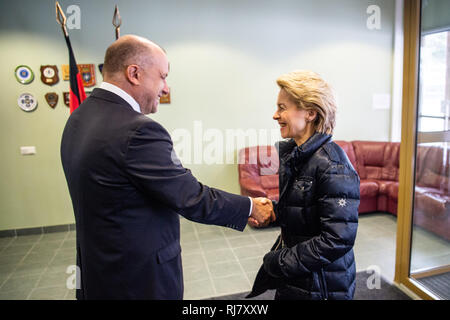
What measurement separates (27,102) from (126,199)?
3.39 metres

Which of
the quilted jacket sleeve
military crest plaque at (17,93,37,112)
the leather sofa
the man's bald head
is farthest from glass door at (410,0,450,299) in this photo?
military crest plaque at (17,93,37,112)

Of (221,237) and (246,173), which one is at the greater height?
(246,173)

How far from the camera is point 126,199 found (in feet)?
3.78

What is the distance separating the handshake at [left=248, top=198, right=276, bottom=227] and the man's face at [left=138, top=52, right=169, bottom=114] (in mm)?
682

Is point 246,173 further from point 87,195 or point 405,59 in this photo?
point 87,195

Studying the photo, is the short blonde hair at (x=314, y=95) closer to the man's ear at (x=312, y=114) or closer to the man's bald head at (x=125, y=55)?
the man's ear at (x=312, y=114)

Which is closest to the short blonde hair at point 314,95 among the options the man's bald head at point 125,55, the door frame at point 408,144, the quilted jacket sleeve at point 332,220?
the quilted jacket sleeve at point 332,220

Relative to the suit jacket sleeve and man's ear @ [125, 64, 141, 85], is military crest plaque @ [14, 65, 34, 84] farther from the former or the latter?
the suit jacket sleeve

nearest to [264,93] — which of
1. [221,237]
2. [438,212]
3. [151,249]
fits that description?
[221,237]

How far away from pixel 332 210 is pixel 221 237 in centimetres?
272

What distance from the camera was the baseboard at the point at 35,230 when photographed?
388cm

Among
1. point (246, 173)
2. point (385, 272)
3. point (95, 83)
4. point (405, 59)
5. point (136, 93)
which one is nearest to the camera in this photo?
point (136, 93)

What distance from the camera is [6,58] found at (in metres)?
3.61

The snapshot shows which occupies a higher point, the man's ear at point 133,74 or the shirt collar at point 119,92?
the man's ear at point 133,74
